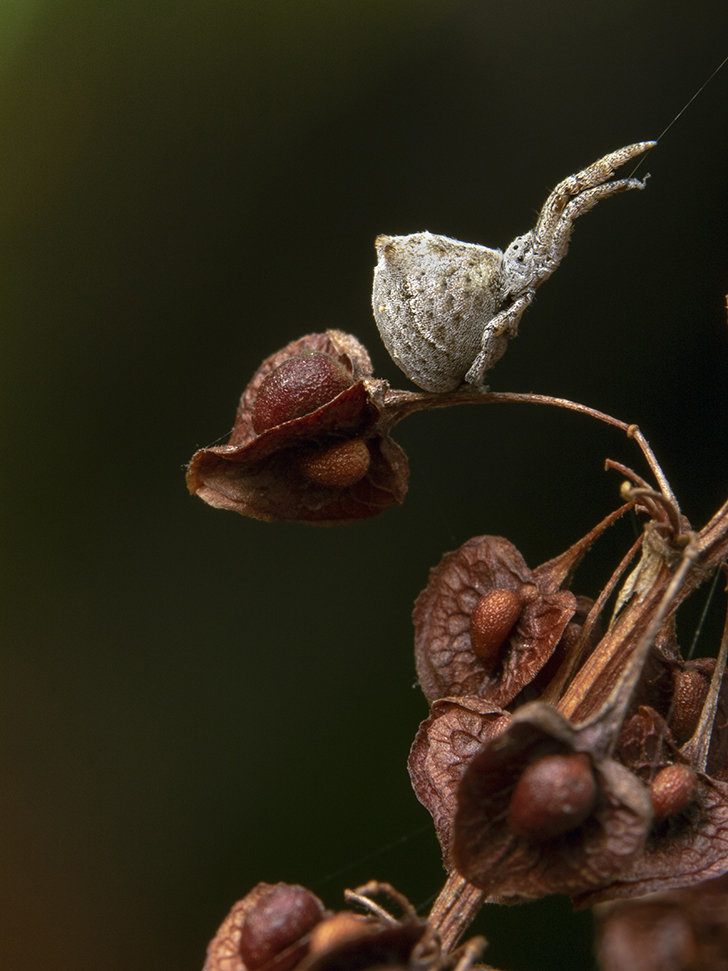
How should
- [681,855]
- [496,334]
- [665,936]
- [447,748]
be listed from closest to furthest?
[665,936] → [681,855] → [447,748] → [496,334]

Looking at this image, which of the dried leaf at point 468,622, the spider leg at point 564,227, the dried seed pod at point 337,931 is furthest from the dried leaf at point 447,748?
the spider leg at point 564,227

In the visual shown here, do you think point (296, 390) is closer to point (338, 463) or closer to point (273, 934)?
point (338, 463)

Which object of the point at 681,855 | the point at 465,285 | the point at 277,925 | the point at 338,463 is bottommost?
the point at 681,855

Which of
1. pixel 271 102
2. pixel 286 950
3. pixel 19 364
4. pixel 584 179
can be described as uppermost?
pixel 271 102

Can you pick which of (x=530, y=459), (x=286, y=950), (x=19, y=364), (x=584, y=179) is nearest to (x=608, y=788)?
(x=286, y=950)

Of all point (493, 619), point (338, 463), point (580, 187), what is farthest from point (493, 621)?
point (580, 187)

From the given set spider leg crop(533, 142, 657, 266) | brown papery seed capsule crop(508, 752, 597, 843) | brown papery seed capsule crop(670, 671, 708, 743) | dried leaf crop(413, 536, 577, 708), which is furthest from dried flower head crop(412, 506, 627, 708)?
spider leg crop(533, 142, 657, 266)

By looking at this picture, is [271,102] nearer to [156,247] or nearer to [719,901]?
[156,247]
